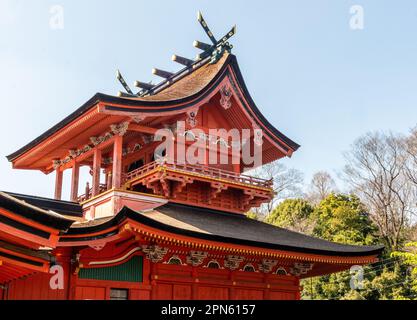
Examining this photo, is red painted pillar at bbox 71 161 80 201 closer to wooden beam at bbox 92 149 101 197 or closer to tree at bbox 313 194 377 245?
wooden beam at bbox 92 149 101 197

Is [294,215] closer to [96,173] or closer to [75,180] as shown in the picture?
[75,180]

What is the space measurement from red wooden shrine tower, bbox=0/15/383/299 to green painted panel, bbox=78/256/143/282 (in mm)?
37

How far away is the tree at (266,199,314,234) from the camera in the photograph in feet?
165

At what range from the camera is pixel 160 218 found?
20625 mm

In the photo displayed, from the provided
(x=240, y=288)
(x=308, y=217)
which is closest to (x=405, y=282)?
(x=308, y=217)

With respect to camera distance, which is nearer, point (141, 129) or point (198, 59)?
point (141, 129)

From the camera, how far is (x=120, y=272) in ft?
66.4

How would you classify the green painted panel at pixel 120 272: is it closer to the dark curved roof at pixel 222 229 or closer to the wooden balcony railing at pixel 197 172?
the dark curved roof at pixel 222 229

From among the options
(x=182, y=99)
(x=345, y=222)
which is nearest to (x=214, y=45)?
(x=182, y=99)

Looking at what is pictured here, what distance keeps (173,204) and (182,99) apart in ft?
15.1

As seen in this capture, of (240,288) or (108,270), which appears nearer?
(108,270)

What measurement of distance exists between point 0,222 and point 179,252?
11.8m

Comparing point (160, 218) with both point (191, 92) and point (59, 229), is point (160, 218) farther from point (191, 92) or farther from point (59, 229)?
point (59, 229)

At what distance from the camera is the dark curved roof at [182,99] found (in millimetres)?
22250
